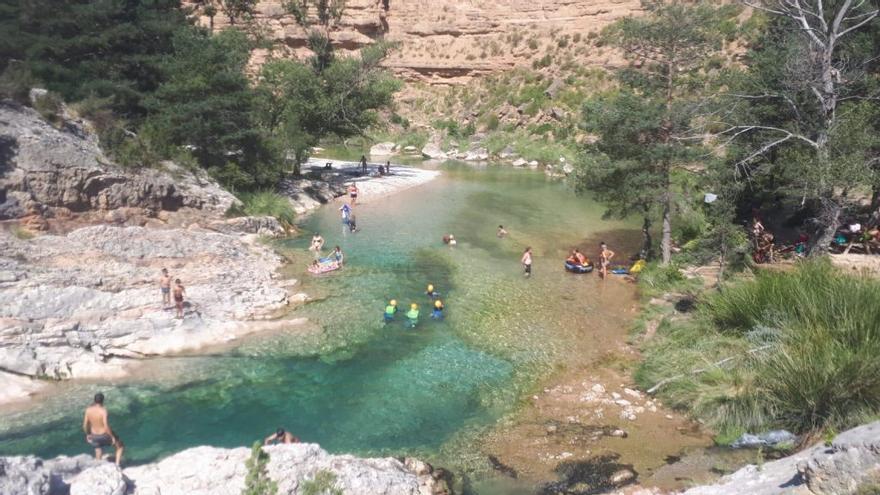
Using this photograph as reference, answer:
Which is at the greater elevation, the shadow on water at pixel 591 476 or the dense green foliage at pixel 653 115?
the dense green foliage at pixel 653 115

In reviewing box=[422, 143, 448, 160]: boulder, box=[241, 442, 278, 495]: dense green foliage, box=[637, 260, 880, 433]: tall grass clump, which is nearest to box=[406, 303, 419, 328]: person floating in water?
box=[637, 260, 880, 433]: tall grass clump

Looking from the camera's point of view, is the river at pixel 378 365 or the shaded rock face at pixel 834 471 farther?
the river at pixel 378 365

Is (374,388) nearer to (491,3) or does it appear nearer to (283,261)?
(283,261)

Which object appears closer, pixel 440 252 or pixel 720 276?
pixel 720 276

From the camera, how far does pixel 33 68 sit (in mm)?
26453

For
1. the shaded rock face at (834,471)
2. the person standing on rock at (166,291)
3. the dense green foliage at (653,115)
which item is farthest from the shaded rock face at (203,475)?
the dense green foliage at (653,115)

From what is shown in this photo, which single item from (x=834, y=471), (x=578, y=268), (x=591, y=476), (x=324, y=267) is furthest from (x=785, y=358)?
(x=324, y=267)

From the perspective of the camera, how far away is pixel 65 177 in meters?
22.1

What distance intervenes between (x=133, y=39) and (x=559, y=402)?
27972 mm

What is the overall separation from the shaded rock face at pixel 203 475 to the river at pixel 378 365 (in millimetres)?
2111

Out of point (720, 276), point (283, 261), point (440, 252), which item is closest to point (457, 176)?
point (440, 252)

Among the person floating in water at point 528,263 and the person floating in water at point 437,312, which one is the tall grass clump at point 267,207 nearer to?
the person floating in water at point 528,263

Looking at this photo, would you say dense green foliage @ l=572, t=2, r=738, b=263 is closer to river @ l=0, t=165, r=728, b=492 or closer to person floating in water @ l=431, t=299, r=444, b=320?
river @ l=0, t=165, r=728, b=492

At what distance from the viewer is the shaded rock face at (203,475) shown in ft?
25.8
